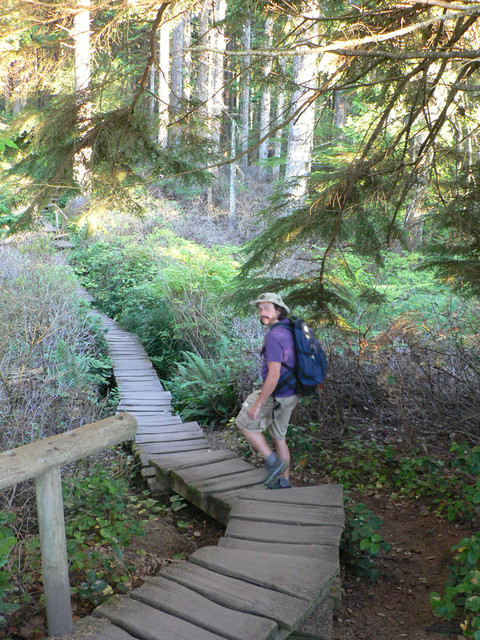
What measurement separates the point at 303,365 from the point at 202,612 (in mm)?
2216

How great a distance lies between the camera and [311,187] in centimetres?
514

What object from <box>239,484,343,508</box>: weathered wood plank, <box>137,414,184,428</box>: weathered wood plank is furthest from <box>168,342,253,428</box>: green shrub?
<box>239,484,343,508</box>: weathered wood plank

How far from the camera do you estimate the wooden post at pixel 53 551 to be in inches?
107

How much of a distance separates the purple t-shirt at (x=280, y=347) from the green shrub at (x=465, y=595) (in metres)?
1.82

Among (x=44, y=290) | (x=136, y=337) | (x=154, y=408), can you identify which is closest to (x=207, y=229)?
(x=136, y=337)

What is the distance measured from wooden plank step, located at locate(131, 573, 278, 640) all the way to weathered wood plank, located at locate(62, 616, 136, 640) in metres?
0.28

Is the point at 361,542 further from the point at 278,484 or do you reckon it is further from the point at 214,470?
the point at 214,470

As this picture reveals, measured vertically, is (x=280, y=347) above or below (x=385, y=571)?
above

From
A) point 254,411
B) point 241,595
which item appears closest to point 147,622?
point 241,595

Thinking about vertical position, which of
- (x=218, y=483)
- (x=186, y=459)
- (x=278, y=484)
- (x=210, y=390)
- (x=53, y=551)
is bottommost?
(x=210, y=390)

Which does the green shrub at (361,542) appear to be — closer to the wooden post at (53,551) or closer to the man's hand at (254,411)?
the man's hand at (254,411)

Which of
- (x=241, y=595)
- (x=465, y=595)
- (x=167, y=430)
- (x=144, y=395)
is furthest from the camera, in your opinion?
(x=144, y=395)

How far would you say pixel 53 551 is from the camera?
9.09 feet

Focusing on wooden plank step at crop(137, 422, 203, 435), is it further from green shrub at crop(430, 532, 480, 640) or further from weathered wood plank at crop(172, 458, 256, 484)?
green shrub at crop(430, 532, 480, 640)
